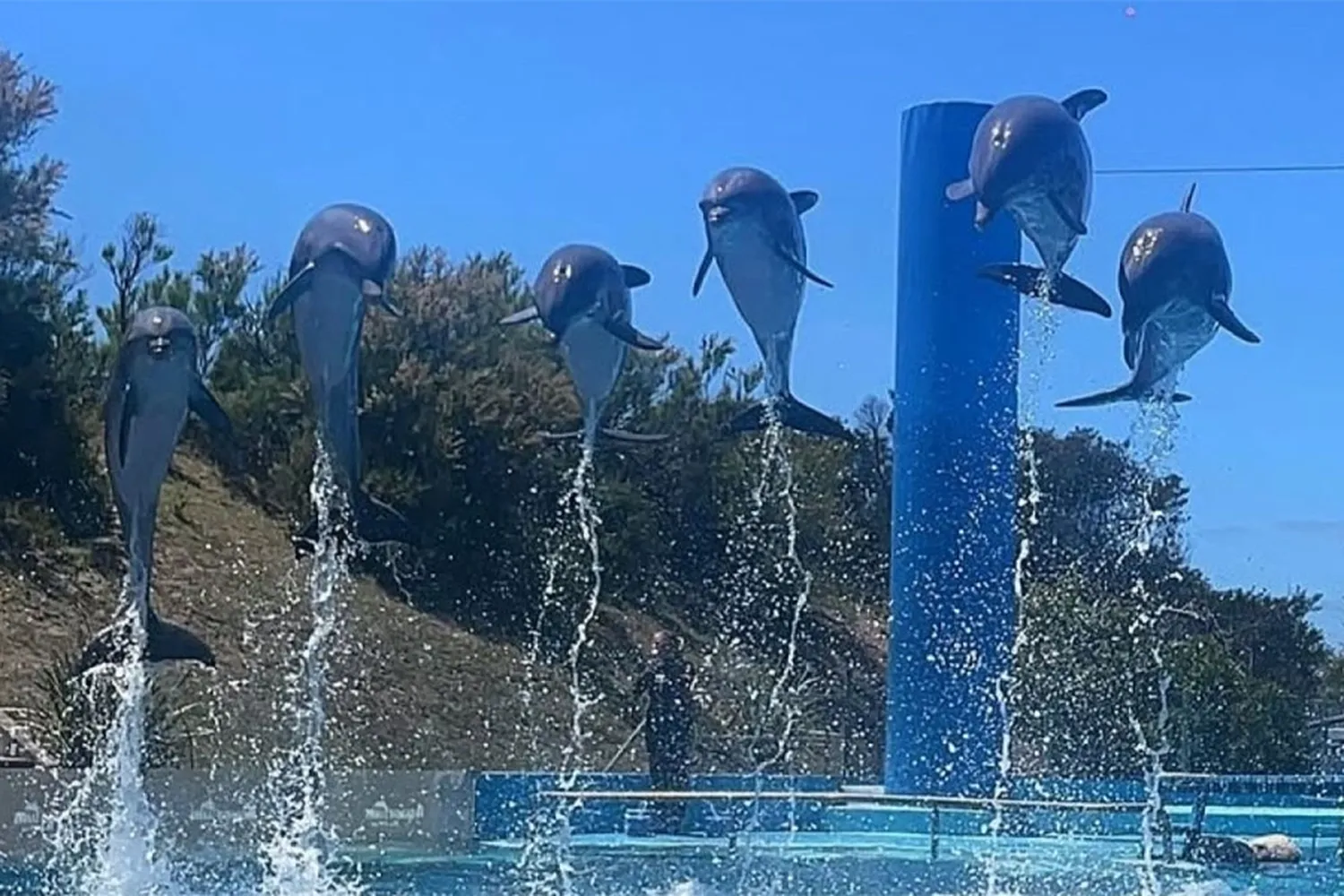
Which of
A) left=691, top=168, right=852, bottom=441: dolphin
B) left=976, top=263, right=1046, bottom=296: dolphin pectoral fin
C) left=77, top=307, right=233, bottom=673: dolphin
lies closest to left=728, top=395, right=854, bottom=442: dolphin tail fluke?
left=691, top=168, right=852, bottom=441: dolphin

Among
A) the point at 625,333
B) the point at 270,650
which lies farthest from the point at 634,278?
the point at 270,650

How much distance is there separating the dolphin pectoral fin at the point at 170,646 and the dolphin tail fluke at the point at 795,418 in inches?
120

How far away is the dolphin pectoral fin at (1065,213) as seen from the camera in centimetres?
980

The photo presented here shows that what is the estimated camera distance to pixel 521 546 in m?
21.6

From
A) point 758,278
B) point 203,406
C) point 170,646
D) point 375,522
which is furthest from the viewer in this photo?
point 758,278

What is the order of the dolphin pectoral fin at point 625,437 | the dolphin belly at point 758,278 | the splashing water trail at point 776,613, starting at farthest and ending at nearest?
the splashing water trail at point 776,613 < the dolphin pectoral fin at point 625,437 < the dolphin belly at point 758,278

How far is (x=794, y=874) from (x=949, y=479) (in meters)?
3.37

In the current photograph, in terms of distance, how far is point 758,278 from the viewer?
10.5m

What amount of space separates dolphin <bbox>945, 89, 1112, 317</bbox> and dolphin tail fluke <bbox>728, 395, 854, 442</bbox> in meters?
1.32

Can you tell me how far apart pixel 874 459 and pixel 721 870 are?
1347 cm

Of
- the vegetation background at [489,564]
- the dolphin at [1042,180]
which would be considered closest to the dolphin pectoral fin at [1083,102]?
the dolphin at [1042,180]

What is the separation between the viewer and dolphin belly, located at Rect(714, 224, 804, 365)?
411 inches

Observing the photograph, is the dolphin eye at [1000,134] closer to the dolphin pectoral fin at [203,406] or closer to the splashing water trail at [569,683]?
the splashing water trail at [569,683]

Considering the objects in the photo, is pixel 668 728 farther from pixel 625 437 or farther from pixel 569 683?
pixel 569 683
